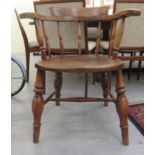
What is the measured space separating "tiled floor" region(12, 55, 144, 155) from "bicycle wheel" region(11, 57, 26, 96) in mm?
88

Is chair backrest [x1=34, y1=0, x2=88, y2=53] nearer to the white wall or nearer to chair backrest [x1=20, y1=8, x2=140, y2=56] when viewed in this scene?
chair backrest [x1=20, y1=8, x2=140, y2=56]

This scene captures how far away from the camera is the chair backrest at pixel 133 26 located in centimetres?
216

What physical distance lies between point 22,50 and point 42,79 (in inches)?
149

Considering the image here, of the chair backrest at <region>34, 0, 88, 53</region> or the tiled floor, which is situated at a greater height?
the chair backrest at <region>34, 0, 88, 53</region>

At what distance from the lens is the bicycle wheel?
2263 millimetres

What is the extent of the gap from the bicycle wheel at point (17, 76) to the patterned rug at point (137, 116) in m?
1.03

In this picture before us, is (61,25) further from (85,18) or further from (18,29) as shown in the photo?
Answer: (18,29)

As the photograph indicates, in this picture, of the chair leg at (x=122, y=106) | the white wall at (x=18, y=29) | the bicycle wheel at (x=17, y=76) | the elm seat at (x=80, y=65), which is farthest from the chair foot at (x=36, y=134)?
the white wall at (x=18, y=29)

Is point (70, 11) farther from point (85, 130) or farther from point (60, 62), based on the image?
point (85, 130)

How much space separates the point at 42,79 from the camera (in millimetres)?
1452

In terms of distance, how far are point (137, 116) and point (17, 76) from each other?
4.08 feet

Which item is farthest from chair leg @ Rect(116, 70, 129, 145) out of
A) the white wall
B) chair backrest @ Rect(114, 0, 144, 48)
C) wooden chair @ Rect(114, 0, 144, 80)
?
the white wall

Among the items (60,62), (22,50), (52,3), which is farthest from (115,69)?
(22,50)

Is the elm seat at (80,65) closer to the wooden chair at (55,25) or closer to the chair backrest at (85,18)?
the chair backrest at (85,18)
